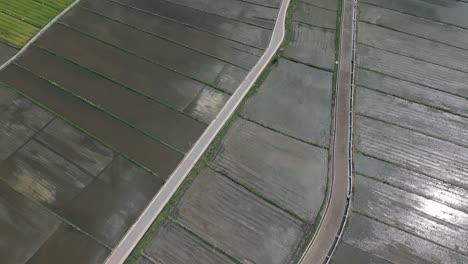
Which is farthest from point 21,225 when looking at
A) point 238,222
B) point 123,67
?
point 123,67

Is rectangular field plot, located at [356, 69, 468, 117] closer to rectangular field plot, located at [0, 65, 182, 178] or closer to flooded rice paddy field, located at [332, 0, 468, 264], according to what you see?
flooded rice paddy field, located at [332, 0, 468, 264]

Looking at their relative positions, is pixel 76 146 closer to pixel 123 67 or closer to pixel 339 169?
pixel 123 67

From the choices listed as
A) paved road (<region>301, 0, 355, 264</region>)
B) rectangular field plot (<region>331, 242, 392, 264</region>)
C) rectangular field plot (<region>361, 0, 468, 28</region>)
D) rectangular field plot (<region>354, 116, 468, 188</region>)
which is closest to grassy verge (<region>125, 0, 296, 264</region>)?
paved road (<region>301, 0, 355, 264</region>)

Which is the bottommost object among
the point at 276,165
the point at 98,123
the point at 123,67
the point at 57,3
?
the point at 98,123

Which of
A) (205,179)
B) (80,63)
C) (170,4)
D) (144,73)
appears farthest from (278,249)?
(170,4)

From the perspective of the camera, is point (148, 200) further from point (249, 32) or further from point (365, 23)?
point (365, 23)

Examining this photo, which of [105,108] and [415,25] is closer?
[105,108]

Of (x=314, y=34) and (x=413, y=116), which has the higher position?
(x=314, y=34)

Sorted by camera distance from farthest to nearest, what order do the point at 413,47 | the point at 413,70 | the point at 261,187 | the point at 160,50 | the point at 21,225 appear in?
the point at 413,47 → the point at 160,50 → the point at 413,70 → the point at 261,187 → the point at 21,225
